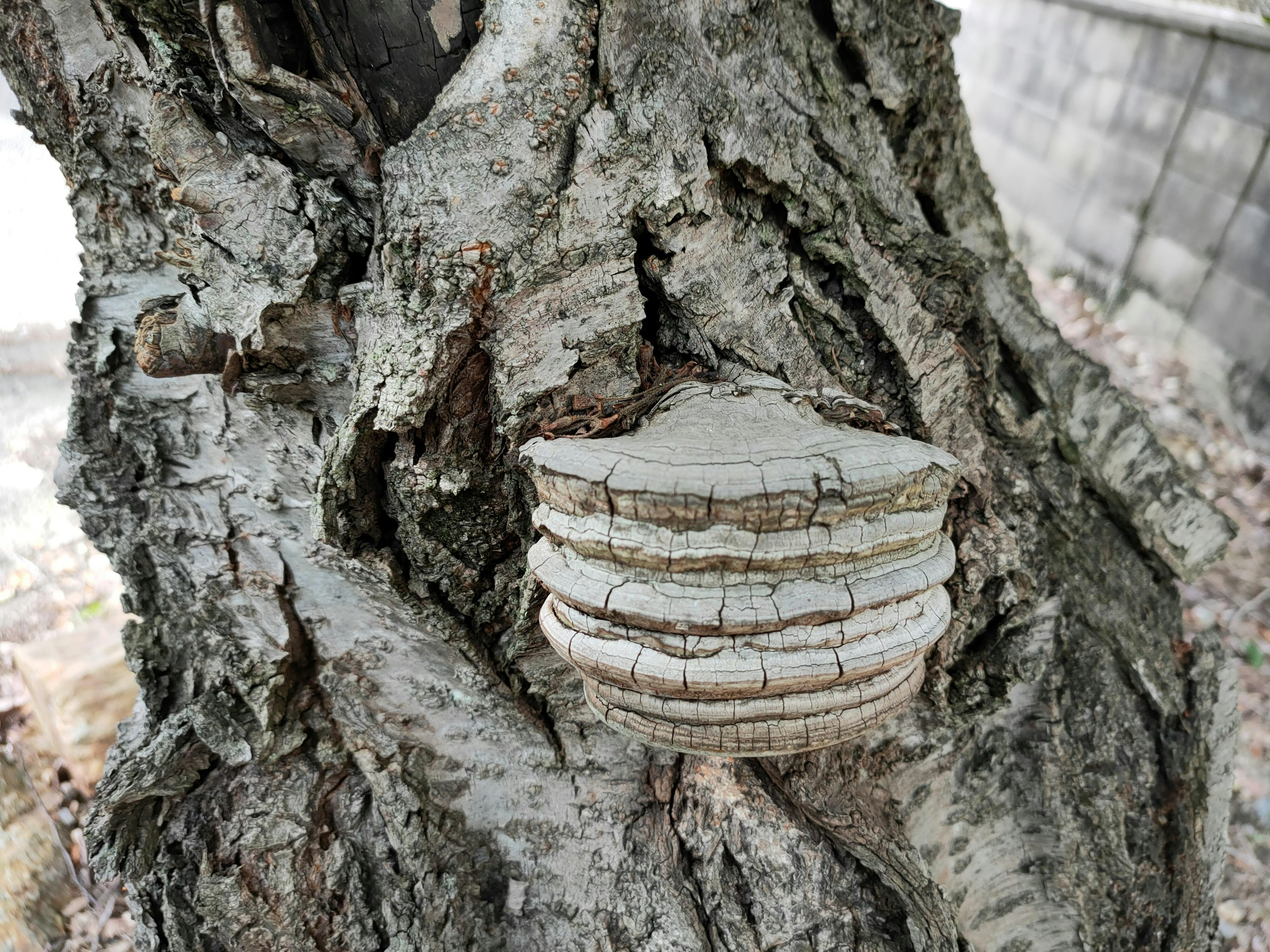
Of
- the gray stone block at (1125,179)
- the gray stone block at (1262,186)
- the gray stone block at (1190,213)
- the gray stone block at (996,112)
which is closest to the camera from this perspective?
the gray stone block at (1262,186)

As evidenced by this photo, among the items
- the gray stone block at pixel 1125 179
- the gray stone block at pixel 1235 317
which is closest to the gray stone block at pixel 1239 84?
the gray stone block at pixel 1125 179

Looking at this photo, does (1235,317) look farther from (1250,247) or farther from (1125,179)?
(1125,179)

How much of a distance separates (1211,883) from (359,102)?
2662 mm

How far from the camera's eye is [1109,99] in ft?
20.4

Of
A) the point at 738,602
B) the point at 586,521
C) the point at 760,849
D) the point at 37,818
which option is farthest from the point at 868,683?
the point at 37,818

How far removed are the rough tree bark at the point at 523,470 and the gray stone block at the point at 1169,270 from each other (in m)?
4.34

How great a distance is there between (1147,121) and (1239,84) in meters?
0.81

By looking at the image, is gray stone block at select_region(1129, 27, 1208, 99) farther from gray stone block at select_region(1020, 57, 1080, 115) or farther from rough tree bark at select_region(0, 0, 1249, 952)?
rough tree bark at select_region(0, 0, 1249, 952)

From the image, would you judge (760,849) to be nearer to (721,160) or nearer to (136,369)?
(721,160)

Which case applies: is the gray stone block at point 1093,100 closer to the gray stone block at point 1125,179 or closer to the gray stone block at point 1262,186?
the gray stone block at point 1125,179

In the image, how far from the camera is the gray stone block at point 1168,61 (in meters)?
5.35

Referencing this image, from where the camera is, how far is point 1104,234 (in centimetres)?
638

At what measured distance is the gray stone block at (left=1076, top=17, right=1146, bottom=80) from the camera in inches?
233

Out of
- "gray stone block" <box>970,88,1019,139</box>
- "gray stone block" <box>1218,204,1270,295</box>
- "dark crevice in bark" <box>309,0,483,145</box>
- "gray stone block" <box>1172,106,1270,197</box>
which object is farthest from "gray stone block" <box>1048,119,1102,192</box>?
"dark crevice in bark" <box>309,0,483,145</box>
